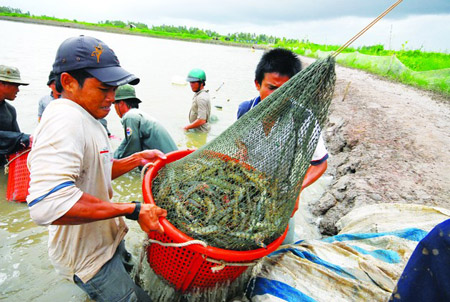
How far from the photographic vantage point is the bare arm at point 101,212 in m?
1.22

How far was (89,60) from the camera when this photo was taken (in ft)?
4.49

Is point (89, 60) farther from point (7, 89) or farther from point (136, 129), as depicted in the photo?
point (7, 89)

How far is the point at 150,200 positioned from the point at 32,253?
228cm

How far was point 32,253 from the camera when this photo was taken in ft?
9.23

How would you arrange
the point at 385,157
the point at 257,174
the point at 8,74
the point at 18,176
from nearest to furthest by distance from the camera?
1. the point at 257,174
2. the point at 18,176
3. the point at 8,74
4. the point at 385,157

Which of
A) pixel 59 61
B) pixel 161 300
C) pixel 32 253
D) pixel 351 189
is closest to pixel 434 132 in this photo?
pixel 351 189

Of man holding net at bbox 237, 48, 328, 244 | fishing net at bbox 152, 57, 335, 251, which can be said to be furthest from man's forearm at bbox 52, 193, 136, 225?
man holding net at bbox 237, 48, 328, 244

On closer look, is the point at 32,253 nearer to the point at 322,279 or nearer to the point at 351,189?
the point at 322,279

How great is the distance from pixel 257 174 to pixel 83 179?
1011 mm

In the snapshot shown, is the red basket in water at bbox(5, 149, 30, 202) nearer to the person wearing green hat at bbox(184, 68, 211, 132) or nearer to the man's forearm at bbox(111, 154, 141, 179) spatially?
the man's forearm at bbox(111, 154, 141, 179)

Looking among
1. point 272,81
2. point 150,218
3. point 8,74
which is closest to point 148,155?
point 150,218

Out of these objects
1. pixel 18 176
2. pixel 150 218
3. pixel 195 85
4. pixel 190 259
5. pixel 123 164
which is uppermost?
pixel 195 85

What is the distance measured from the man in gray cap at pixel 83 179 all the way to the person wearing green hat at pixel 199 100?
4584mm

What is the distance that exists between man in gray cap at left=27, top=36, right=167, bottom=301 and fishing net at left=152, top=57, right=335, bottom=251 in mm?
243
